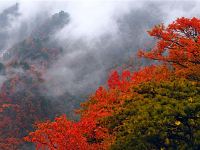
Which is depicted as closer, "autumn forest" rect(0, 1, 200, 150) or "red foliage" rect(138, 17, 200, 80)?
"autumn forest" rect(0, 1, 200, 150)

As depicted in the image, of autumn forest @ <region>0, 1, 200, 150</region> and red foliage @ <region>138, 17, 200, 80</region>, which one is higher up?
red foliage @ <region>138, 17, 200, 80</region>

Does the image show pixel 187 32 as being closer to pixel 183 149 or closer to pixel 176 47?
pixel 176 47

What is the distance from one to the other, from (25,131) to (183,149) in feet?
352

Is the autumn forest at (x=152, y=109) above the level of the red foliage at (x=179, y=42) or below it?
below

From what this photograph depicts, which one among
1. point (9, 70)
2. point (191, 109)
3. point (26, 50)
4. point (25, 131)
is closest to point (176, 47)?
point (191, 109)

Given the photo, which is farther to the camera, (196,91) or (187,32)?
(187,32)

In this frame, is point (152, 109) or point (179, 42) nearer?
point (152, 109)

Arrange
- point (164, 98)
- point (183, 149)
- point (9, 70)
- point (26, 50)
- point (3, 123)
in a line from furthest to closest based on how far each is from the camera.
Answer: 1. point (26, 50)
2. point (9, 70)
3. point (3, 123)
4. point (164, 98)
5. point (183, 149)

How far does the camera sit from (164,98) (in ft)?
76.2

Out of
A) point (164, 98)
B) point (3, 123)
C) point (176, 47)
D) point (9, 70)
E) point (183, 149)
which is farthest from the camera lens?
point (9, 70)

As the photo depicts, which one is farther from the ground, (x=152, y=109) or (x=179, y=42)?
(x=179, y=42)

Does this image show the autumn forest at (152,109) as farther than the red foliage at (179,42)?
No

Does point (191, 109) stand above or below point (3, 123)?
below

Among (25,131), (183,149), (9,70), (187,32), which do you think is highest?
(9,70)
